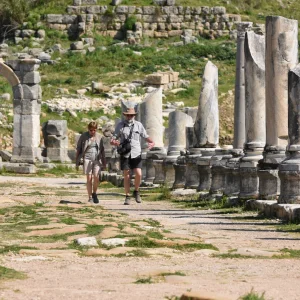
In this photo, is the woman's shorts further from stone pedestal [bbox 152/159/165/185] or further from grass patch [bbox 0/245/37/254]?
grass patch [bbox 0/245/37/254]

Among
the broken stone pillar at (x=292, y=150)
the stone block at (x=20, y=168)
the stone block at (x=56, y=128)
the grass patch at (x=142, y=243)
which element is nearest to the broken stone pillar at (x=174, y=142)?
the stone block at (x=20, y=168)

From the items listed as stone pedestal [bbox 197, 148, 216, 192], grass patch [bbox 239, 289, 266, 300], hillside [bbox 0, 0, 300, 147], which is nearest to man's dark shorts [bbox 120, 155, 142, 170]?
stone pedestal [bbox 197, 148, 216, 192]

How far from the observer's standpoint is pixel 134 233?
1178 centimetres

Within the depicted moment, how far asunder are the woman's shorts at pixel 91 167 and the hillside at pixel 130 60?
22851 mm

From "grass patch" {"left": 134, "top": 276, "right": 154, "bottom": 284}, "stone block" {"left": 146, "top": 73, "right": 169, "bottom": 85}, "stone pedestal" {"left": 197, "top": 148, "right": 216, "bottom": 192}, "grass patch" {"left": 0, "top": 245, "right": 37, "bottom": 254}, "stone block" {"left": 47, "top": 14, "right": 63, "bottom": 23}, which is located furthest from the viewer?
"stone block" {"left": 47, "top": 14, "right": 63, "bottom": 23}

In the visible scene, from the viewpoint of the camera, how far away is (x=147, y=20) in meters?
55.8

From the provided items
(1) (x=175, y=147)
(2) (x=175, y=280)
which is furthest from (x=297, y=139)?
(1) (x=175, y=147)

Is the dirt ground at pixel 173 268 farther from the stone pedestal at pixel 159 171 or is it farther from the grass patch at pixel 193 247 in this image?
the stone pedestal at pixel 159 171

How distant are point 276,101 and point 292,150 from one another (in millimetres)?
1513

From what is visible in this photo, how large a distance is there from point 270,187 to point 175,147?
9250 millimetres

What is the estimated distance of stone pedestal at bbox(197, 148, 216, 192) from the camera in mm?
20203

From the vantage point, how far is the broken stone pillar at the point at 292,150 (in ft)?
46.0

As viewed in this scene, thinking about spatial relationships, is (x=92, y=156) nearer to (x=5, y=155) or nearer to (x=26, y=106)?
(x=26, y=106)

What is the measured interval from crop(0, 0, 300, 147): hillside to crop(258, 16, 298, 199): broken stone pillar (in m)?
25.2
